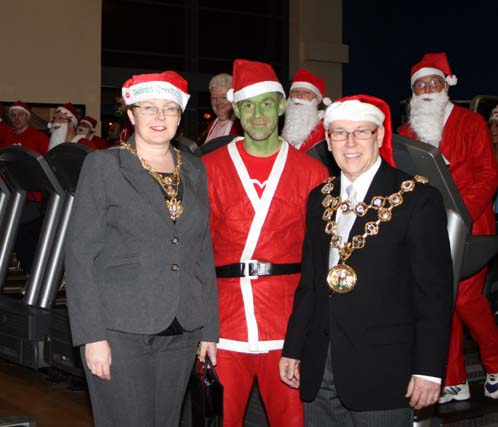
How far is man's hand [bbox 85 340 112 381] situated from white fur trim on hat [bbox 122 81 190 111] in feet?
2.30

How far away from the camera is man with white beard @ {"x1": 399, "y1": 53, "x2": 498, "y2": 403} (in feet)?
13.0

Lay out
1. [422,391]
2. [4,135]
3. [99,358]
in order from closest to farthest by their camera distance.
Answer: [422,391]
[99,358]
[4,135]

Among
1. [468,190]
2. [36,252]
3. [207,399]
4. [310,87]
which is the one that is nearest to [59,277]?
[36,252]

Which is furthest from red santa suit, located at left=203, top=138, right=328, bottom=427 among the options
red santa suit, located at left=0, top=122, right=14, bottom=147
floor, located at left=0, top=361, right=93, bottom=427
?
red santa suit, located at left=0, top=122, right=14, bottom=147

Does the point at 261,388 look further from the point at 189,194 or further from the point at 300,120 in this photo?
the point at 300,120

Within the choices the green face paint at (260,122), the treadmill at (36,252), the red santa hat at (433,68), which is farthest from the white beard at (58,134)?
the green face paint at (260,122)

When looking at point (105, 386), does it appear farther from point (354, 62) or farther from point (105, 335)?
point (354, 62)

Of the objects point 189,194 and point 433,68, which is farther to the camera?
point 433,68

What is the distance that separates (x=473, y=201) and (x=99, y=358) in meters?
2.19

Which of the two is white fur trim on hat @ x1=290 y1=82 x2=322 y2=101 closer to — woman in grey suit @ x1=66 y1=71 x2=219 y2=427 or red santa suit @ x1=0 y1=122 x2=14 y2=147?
woman in grey suit @ x1=66 y1=71 x2=219 y2=427

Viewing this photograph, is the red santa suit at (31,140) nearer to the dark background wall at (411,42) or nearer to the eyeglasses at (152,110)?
the dark background wall at (411,42)

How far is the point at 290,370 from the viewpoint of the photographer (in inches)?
97.3

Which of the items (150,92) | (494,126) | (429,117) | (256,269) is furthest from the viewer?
(494,126)

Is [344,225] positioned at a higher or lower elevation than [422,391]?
higher
